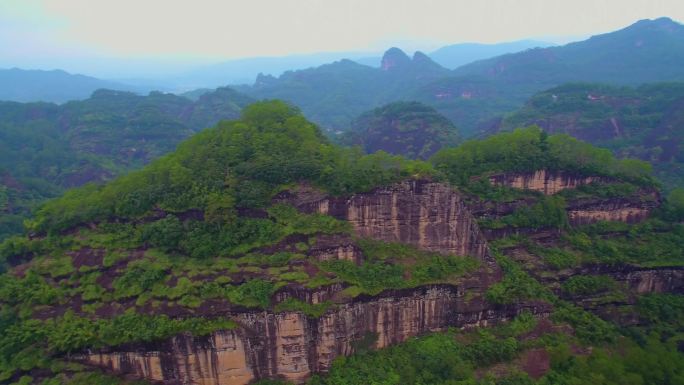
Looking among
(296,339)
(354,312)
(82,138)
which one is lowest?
(296,339)

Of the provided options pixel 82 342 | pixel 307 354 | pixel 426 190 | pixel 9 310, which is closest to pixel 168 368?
pixel 82 342

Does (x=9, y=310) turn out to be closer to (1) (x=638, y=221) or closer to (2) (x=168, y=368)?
(2) (x=168, y=368)

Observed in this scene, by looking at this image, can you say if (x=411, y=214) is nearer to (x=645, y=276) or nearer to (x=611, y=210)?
(x=611, y=210)

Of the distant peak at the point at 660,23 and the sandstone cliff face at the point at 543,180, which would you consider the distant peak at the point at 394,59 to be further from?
the sandstone cliff face at the point at 543,180

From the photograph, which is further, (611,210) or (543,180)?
(543,180)

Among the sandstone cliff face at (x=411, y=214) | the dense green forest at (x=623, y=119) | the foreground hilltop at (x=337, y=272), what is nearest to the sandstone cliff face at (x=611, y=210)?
the foreground hilltop at (x=337, y=272)

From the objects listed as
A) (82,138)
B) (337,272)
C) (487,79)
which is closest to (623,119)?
(487,79)
